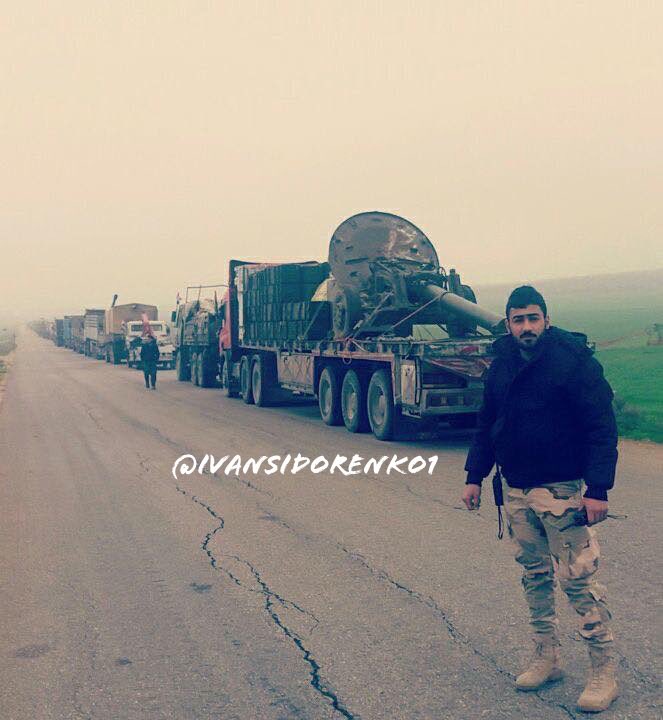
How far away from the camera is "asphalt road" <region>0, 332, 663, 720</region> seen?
171 inches

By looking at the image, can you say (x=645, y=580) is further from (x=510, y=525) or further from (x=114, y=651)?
(x=114, y=651)

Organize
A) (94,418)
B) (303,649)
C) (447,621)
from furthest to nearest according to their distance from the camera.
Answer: (94,418) → (447,621) → (303,649)

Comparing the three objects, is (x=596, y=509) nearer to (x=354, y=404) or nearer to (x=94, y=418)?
(x=354, y=404)

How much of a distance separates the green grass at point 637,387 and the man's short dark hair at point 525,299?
10.7 metres

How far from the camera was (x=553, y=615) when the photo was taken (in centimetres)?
450

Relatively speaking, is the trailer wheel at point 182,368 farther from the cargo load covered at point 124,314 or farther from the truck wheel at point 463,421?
the truck wheel at point 463,421

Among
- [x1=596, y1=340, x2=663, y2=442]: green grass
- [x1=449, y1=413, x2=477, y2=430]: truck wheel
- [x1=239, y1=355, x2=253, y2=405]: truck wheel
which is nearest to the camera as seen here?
[x1=449, y1=413, x2=477, y2=430]: truck wheel

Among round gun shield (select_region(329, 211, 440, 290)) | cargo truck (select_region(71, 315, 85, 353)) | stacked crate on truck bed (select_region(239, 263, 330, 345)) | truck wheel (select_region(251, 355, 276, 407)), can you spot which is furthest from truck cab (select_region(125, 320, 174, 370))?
round gun shield (select_region(329, 211, 440, 290))

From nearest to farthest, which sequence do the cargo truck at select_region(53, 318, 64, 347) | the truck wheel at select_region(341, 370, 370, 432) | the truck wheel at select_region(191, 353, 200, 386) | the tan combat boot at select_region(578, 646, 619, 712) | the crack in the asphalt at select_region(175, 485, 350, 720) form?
the tan combat boot at select_region(578, 646, 619, 712) < the crack in the asphalt at select_region(175, 485, 350, 720) < the truck wheel at select_region(341, 370, 370, 432) < the truck wheel at select_region(191, 353, 200, 386) < the cargo truck at select_region(53, 318, 64, 347)

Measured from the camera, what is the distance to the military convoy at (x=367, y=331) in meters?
13.3

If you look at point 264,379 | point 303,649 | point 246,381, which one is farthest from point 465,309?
point 303,649

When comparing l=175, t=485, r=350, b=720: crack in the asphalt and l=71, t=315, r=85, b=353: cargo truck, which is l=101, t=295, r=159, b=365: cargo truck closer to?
l=71, t=315, r=85, b=353: cargo truck

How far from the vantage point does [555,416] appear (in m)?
4.30

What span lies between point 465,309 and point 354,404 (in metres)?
2.42
